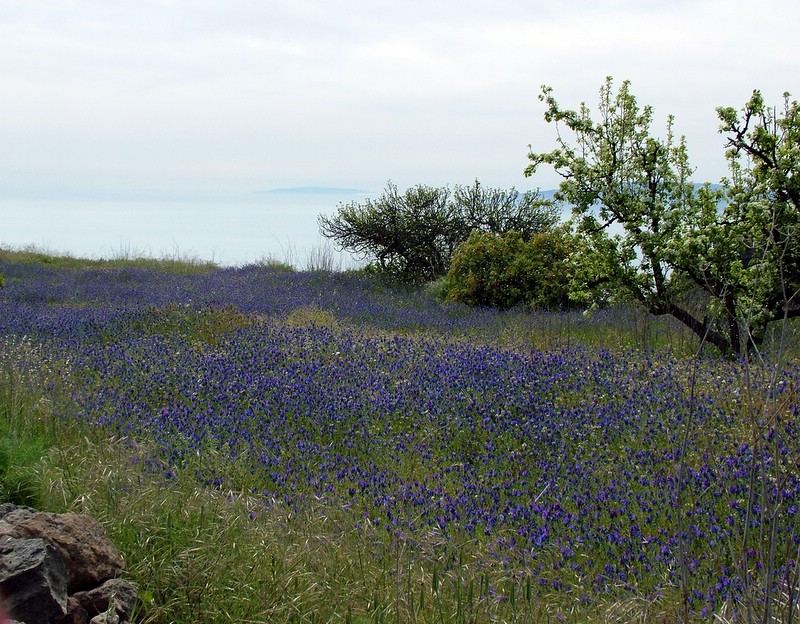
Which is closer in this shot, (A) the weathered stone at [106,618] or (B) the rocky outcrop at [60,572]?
(B) the rocky outcrop at [60,572]

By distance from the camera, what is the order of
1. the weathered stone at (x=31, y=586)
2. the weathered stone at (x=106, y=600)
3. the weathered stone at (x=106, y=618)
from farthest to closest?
the weathered stone at (x=106, y=600) < the weathered stone at (x=106, y=618) < the weathered stone at (x=31, y=586)

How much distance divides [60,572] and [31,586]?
0.18 m

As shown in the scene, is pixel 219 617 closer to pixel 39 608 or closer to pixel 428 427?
pixel 39 608

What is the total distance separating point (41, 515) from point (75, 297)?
12825 mm

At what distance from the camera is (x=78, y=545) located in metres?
3.42

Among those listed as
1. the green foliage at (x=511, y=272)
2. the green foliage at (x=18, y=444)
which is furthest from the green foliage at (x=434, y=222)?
the green foliage at (x=18, y=444)

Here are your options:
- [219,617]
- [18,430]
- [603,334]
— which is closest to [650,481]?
[219,617]

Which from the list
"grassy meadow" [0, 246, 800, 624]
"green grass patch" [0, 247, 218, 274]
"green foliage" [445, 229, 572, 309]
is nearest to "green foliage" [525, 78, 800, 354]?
"grassy meadow" [0, 246, 800, 624]

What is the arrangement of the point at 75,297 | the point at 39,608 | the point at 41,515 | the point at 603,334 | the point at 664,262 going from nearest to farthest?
the point at 39,608 < the point at 41,515 < the point at 664,262 < the point at 603,334 < the point at 75,297

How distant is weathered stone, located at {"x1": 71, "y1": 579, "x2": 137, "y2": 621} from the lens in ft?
10.9

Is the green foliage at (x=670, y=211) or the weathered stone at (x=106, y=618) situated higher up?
the green foliage at (x=670, y=211)

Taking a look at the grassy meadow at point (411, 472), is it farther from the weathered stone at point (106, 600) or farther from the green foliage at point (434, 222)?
the green foliage at point (434, 222)

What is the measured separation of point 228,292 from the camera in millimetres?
16250

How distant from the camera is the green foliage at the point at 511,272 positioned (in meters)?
15.2
